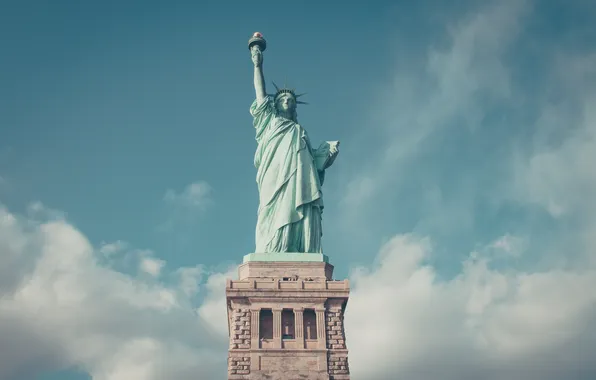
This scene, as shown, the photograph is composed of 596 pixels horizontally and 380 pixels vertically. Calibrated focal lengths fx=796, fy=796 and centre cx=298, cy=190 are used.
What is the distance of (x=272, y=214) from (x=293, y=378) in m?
10.1

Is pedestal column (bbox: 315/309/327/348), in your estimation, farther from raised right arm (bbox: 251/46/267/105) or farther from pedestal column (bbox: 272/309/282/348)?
raised right arm (bbox: 251/46/267/105)

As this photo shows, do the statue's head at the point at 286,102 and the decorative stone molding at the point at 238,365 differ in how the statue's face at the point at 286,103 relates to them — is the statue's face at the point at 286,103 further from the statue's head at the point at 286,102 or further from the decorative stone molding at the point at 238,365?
the decorative stone molding at the point at 238,365

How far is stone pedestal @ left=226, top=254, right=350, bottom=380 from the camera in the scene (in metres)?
39.0

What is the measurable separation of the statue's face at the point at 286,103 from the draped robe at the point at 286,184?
1.56 feet

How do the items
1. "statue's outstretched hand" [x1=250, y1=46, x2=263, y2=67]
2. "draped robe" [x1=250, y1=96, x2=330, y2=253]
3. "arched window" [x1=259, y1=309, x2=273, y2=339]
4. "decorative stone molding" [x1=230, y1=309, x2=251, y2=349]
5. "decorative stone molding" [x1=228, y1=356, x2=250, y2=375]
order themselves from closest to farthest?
"decorative stone molding" [x1=228, y1=356, x2=250, y2=375], "decorative stone molding" [x1=230, y1=309, x2=251, y2=349], "arched window" [x1=259, y1=309, x2=273, y2=339], "draped robe" [x1=250, y1=96, x2=330, y2=253], "statue's outstretched hand" [x1=250, y1=46, x2=263, y2=67]

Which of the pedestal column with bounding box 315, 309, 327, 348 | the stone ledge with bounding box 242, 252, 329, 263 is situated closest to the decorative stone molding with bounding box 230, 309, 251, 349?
the stone ledge with bounding box 242, 252, 329, 263

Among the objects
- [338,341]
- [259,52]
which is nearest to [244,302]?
[338,341]

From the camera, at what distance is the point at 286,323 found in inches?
1598

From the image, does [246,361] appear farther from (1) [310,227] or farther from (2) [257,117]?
(2) [257,117]

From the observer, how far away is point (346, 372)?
39.2 meters

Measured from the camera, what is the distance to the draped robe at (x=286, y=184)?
4416 centimetres

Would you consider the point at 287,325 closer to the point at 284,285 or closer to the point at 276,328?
the point at 276,328

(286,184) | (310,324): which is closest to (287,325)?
(310,324)

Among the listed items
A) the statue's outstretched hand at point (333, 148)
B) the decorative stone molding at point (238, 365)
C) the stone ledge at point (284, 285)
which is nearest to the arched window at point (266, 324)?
the stone ledge at point (284, 285)
